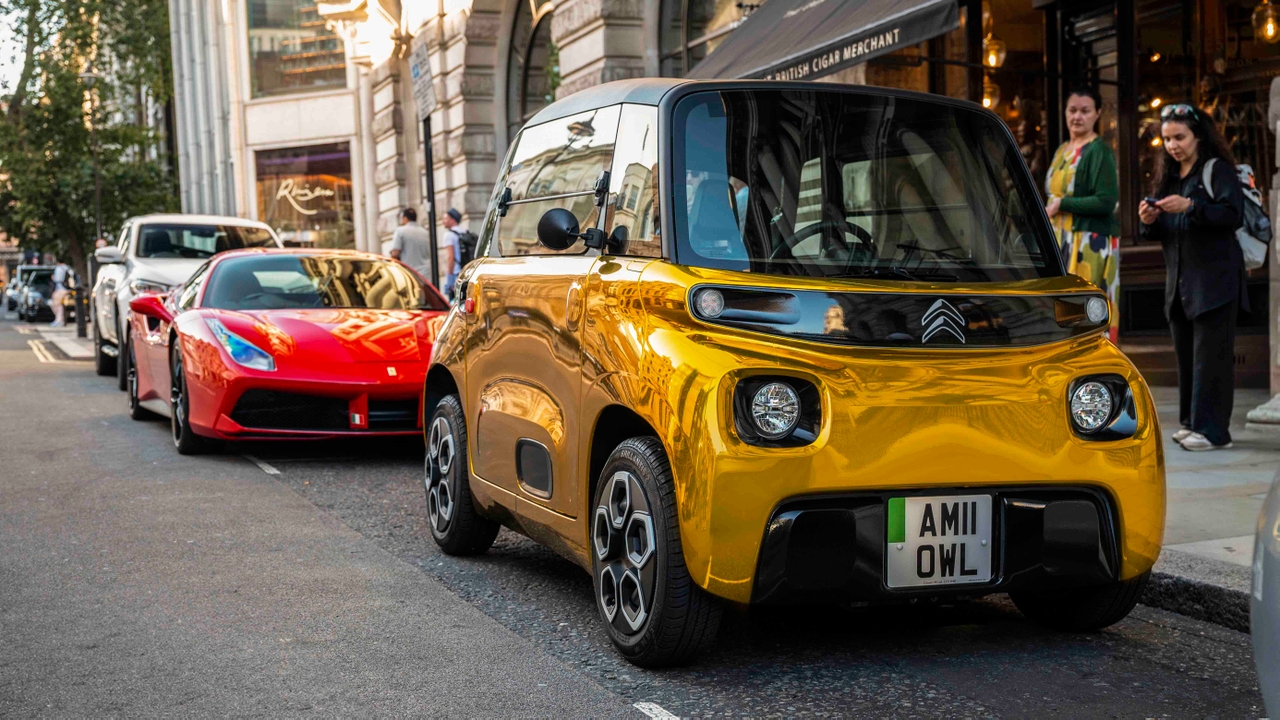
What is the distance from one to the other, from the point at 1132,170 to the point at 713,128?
344 inches

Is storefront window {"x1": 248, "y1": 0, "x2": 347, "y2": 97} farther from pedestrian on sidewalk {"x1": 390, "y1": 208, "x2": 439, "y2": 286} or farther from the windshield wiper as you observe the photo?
the windshield wiper

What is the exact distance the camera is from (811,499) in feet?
12.2

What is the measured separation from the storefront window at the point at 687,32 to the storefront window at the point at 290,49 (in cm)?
1759

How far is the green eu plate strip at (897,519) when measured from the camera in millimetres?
3771

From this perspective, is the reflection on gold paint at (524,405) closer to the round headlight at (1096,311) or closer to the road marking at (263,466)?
the round headlight at (1096,311)

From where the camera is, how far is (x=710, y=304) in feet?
12.6

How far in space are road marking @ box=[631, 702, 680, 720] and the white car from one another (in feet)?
40.2

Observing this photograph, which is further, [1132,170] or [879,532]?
[1132,170]

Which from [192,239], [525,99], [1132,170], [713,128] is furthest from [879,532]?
[525,99]

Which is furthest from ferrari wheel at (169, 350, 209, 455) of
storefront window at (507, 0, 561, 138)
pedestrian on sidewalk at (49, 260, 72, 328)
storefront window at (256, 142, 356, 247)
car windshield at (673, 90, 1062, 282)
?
pedestrian on sidewalk at (49, 260, 72, 328)

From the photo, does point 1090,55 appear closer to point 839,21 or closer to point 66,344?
point 839,21

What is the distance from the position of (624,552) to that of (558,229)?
1.02 metres

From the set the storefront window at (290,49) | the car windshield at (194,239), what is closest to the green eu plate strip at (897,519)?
the car windshield at (194,239)

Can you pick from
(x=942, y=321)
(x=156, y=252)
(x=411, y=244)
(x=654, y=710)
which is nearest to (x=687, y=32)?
(x=411, y=244)
